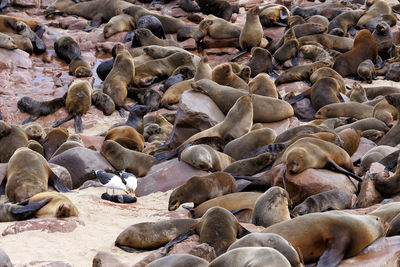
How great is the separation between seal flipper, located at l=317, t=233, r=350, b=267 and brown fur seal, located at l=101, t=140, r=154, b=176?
5082mm

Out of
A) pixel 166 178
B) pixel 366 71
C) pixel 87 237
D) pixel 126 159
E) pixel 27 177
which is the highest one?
pixel 87 237

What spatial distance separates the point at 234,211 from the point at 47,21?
14.9 meters

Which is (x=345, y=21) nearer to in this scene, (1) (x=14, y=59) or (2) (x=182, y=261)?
(1) (x=14, y=59)

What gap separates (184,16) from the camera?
1972 cm

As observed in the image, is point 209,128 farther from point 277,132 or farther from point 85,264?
point 85,264

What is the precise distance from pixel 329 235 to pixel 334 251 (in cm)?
14

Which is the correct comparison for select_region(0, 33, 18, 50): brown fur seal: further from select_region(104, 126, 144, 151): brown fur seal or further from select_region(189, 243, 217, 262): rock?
select_region(189, 243, 217, 262): rock

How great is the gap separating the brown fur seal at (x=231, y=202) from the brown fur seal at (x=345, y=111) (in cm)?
501

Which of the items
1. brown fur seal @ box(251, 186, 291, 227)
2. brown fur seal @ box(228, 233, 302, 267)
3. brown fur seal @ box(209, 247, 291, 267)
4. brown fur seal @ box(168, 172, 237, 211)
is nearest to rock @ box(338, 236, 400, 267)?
brown fur seal @ box(228, 233, 302, 267)

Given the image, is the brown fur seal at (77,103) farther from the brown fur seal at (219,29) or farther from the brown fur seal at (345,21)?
the brown fur seal at (345,21)

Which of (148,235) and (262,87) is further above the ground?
(148,235)

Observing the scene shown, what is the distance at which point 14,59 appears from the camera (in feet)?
50.1

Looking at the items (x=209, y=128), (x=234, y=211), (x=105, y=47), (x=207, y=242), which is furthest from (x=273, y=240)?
(x=105, y=47)

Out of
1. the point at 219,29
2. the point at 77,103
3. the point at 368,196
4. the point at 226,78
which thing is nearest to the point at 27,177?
the point at 368,196
